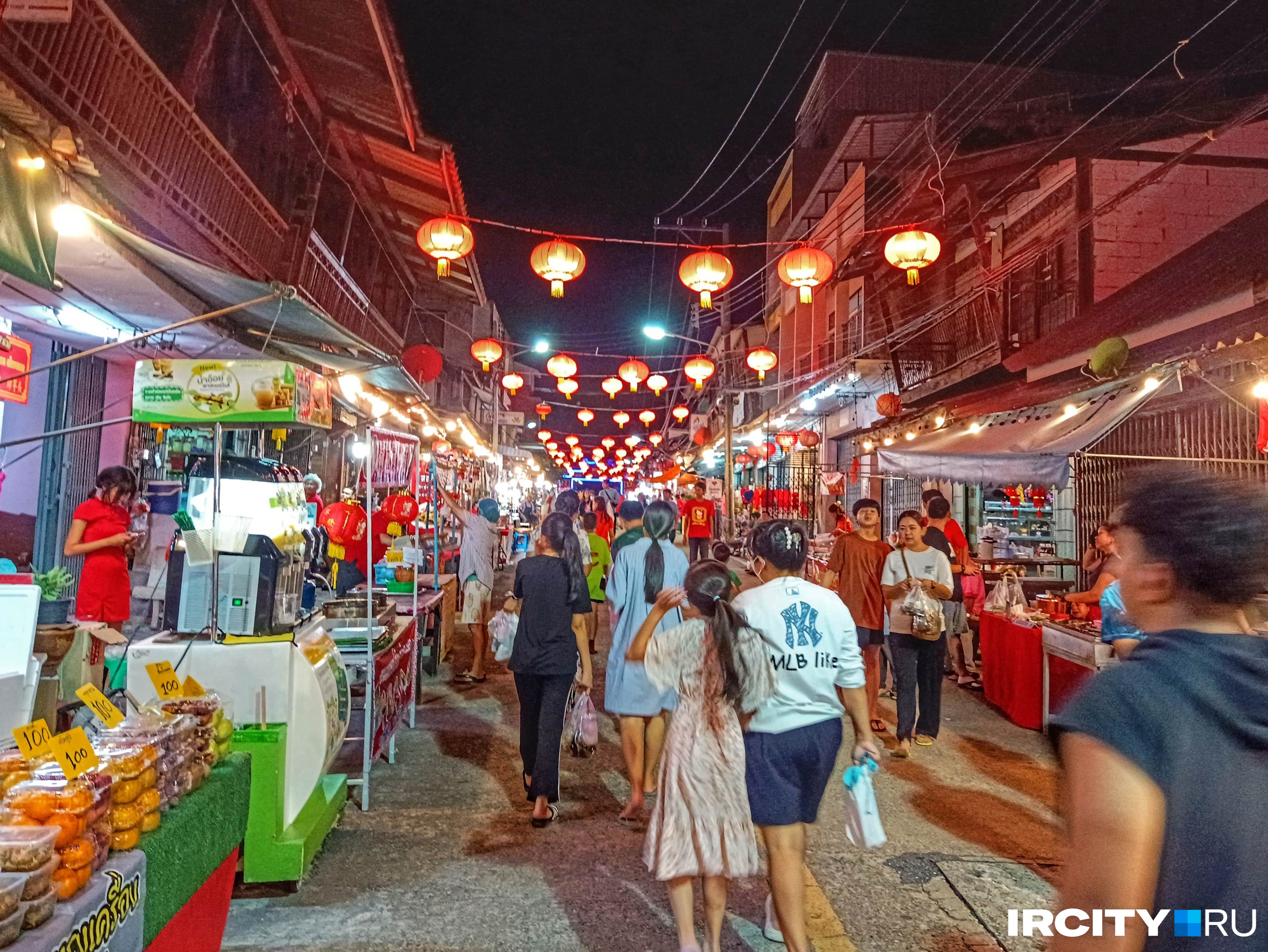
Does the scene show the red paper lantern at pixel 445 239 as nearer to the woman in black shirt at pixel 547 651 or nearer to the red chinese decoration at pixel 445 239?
the red chinese decoration at pixel 445 239

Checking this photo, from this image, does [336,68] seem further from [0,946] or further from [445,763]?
[0,946]

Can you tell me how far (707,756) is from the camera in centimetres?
338

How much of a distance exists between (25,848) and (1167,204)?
50.9 ft

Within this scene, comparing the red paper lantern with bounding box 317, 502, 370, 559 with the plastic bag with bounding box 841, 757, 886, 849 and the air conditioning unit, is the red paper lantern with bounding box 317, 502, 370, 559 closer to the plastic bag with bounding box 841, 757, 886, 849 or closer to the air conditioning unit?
the air conditioning unit

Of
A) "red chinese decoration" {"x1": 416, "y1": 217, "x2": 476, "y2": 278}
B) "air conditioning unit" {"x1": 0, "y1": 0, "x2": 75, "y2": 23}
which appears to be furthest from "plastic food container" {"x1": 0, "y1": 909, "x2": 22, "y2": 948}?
"red chinese decoration" {"x1": 416, "y1": 217, "x2": 476, "y2": 278}

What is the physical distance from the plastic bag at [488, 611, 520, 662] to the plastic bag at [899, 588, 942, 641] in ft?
10.8

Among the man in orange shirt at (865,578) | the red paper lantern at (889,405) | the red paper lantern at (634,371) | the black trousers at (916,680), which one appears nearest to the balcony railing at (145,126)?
the man in orange shirt at (865,578)

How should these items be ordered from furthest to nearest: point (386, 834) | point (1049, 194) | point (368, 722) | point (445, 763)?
1. point (1049, 194)
2. point (445, 763)
3. point (368, 722)
4. point (386, 834)

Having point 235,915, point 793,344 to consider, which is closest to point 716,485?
point 793,344

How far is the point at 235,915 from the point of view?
157 inches

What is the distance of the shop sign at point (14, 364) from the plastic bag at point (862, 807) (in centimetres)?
739

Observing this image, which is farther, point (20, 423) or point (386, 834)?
point (20, 423)

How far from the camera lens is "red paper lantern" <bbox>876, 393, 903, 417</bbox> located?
1775 centimetres

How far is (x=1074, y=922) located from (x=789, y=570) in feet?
7.70
